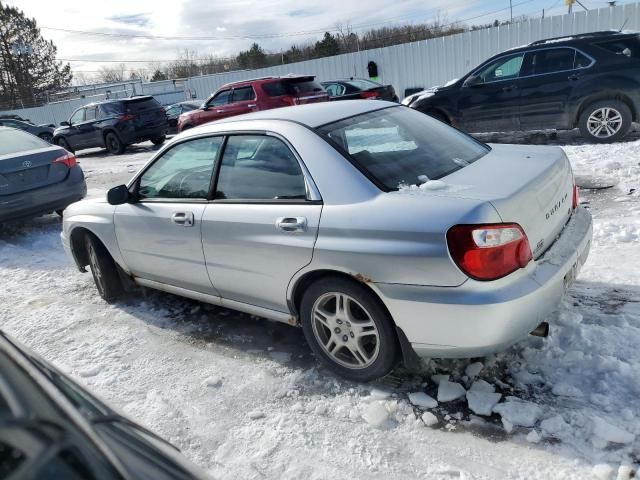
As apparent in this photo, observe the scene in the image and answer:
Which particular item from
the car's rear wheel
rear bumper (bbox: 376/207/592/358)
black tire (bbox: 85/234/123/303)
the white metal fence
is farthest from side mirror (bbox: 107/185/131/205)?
the white metal fence

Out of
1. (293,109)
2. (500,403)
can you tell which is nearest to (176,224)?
(293,109)

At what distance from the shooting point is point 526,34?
18141 mm

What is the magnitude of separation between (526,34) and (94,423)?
65.7ft

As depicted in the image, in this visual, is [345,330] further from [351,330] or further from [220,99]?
[220,99]

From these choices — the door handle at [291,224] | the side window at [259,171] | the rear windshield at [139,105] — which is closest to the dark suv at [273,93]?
the rear windshield at [139,105]

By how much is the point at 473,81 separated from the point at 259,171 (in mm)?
7909

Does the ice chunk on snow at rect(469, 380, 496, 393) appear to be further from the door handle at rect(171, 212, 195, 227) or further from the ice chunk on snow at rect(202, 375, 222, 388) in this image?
the door handle at rect(171, 212, 195, 227)

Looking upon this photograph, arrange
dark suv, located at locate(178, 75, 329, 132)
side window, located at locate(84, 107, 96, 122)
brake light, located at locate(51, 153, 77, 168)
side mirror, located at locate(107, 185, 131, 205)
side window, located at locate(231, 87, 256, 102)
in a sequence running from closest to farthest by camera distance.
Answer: side mirror, located at locate(107, 185, 131, 205), brake light, located at locate(51, 153, 77, 168), dark suv, located at locate(178, 75, 329, 132), side window, located at locate(231, 87, 256, 102), side window, located at locate(84, 107, 96, 122)

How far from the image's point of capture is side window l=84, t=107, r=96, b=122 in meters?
17.3

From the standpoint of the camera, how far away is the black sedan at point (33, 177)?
23.1 ft

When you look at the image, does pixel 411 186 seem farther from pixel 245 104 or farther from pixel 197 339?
pixel 245 104

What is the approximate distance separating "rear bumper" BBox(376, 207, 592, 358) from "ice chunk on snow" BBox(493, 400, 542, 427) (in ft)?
1.09

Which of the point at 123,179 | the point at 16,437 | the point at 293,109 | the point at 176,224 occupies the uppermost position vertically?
the point at 293,109

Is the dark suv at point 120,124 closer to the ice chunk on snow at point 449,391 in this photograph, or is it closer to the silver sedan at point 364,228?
the silver sedan at point 364,228
